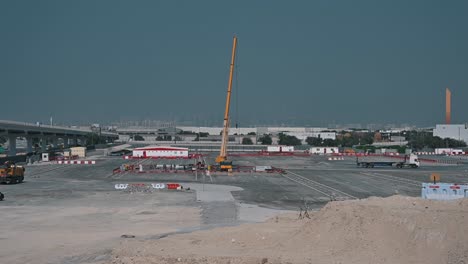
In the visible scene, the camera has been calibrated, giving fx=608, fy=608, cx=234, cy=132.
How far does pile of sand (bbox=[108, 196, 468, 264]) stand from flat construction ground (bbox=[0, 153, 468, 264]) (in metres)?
0.04

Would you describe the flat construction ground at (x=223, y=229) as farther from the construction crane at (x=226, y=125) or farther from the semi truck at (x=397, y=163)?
the semi truck at (x=397, y=163)

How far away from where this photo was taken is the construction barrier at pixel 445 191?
43938 millimetres

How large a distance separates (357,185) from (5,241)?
1807 inches

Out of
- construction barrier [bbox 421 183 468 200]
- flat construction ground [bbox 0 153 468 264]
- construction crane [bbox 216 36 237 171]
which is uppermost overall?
construction crane [bbox 216 36 237 171]

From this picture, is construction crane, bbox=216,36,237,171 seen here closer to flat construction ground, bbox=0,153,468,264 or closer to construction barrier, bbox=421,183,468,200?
flat construction ground, bbox=0,153,468,264

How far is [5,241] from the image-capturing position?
1287 inches

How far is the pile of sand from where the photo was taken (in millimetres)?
25234

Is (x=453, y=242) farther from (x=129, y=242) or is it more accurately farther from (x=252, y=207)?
(x=252, y=207)

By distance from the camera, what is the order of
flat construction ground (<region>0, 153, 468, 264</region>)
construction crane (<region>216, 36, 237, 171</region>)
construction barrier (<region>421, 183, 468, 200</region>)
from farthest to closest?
construction crane (<region>216, 36, 237, 171</region>) → construction barrier (<region>421, 183, 468, 200</region>) → flat construction ground (<region>0, 153, 468, 264</region>)

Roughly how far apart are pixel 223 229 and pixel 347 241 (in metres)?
8.91

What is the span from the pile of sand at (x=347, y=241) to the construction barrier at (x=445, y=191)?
13.9 m

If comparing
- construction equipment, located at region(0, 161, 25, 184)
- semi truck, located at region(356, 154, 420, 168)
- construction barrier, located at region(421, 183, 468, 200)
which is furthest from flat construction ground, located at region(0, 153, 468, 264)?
semi truck, located at region(356, 154, 420, 168)

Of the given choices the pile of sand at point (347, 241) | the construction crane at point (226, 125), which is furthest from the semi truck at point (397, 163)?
the pile of sand at point (347, 241)

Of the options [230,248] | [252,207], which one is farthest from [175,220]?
[230,248]
